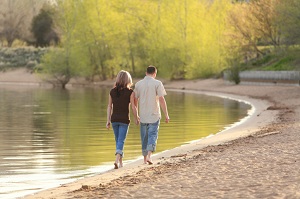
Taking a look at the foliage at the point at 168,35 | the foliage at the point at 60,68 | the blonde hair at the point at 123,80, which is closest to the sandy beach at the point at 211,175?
the blonde hair at the point at 123,80

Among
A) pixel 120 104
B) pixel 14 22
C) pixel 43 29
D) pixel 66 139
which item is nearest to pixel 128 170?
pixel 120 104

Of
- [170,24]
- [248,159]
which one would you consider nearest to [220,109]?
[248,159]

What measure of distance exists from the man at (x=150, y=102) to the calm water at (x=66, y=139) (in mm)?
1227

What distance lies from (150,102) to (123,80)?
1.99 feet

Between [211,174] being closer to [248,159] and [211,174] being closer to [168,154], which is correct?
[248,159]

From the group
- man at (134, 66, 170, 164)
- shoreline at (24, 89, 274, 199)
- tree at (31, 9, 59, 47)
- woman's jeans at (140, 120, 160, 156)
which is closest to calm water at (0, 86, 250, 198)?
shoreline at (24, 89, 274, 199)

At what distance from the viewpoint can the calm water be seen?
1323 centimetres

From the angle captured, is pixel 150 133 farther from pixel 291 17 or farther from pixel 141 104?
pixel 291 17

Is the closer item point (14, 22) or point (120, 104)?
point (120, 104)

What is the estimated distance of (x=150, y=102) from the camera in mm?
13039

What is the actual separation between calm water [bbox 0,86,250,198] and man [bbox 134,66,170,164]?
1227 millimetres

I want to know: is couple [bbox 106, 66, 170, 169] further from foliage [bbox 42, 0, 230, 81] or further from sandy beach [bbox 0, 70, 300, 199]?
foliage [bbox 42, 0, 230, 81]

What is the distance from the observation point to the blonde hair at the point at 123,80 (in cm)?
1281

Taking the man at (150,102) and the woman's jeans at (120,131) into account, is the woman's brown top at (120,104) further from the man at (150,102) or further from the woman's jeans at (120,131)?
the man at (150,102)
